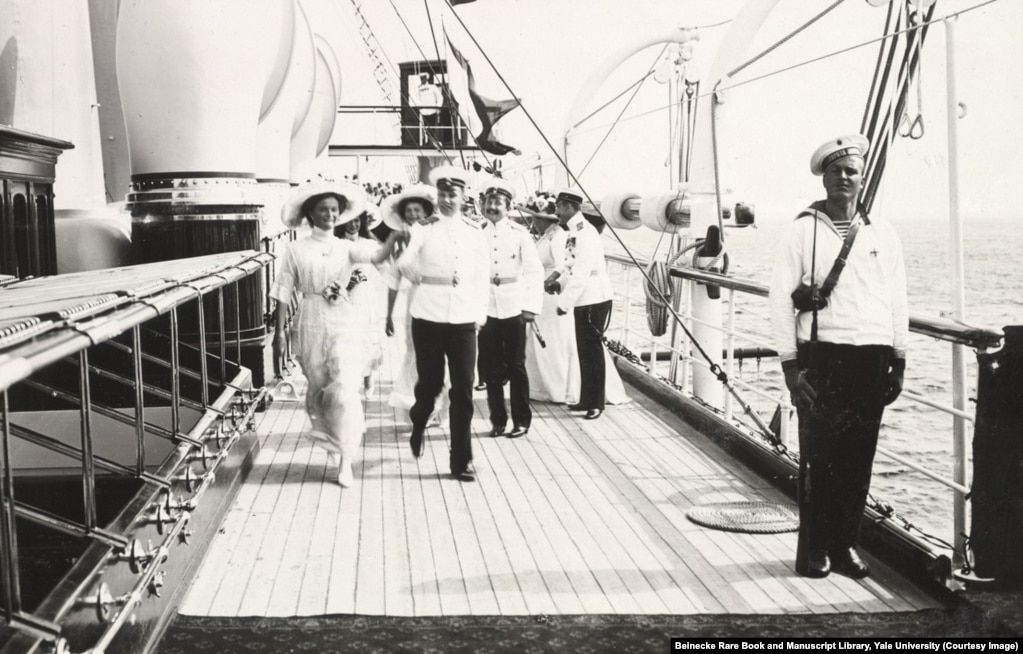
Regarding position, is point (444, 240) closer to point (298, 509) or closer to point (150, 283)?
point (298, 509)

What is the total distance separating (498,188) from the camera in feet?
21.7

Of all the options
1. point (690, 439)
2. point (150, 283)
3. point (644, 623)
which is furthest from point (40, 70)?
point (644, 623)

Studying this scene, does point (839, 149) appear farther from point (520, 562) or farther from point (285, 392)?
point (285, 392)

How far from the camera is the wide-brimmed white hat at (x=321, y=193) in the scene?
560 cm

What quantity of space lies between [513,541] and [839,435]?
153 centimetres

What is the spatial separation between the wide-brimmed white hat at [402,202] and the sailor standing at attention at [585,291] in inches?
67.8

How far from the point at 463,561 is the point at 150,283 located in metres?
1.75

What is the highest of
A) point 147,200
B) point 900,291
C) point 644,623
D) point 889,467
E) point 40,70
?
point 40,70

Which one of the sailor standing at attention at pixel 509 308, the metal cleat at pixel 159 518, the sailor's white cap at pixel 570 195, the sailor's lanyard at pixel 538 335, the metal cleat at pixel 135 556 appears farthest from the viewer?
the sailor's lanyard at pixel 538 335

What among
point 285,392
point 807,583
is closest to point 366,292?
point 285,392

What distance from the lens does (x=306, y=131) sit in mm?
20219

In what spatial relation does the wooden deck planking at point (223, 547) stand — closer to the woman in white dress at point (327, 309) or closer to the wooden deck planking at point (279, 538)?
the wooden deck planking at point (279, 538)

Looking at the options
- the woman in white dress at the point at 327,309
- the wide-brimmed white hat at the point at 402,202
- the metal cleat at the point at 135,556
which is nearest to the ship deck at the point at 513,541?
the woman in white dress at the point at 327,309

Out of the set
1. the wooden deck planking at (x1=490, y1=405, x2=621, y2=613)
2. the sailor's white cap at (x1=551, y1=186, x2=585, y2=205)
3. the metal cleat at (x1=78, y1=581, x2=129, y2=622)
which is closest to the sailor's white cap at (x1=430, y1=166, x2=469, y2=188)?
the sailor's white cap at (x1=551, y1=186, x2=585, y2=205)
